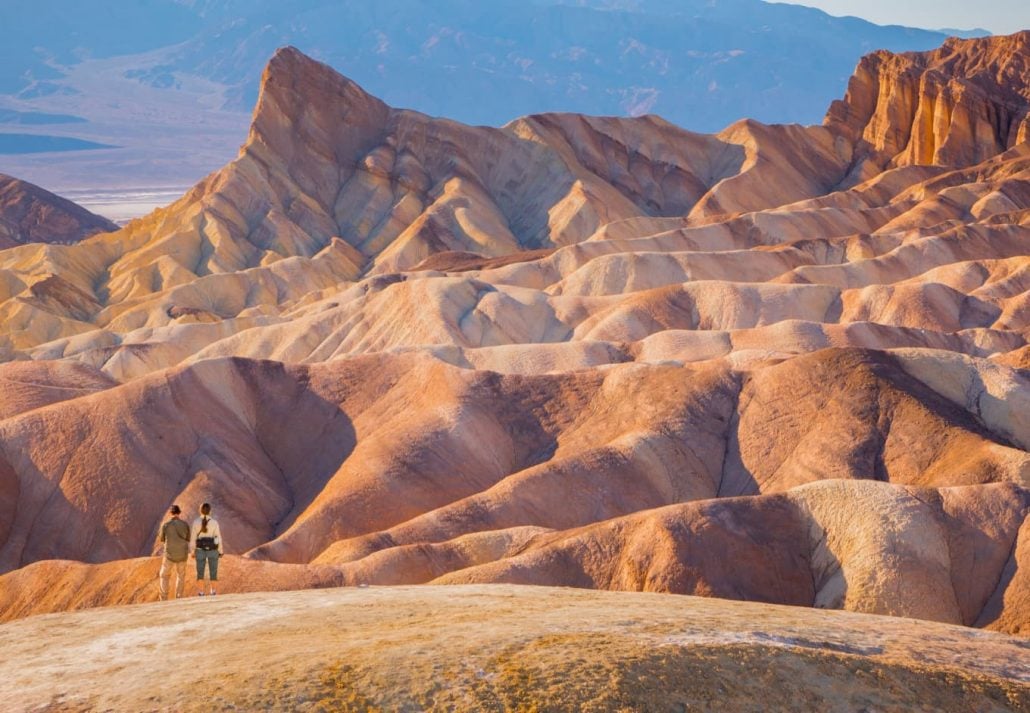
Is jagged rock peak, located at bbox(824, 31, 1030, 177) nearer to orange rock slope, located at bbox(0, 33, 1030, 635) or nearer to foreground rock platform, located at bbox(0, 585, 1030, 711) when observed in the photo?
orange rock slope, located at bbox(0, 33, 1030, 635)

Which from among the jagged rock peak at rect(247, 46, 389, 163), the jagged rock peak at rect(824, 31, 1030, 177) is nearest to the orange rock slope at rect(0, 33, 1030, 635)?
the jagged rock peak at rect(247, 46, 389, 163)

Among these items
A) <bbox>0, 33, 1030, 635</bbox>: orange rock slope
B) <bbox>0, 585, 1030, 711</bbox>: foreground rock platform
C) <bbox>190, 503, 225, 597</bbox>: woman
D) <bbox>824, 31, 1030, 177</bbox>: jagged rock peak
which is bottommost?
<bbox>0, 585, 1030, 711</bbox>: foreground rock platform

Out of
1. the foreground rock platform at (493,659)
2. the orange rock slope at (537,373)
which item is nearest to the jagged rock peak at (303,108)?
the orange rock slope at (537,373)

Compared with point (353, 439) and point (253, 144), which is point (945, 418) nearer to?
point (353, 439)

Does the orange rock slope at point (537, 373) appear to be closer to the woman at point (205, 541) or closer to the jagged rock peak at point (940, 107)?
the jagged rock peak at point (940, 107)

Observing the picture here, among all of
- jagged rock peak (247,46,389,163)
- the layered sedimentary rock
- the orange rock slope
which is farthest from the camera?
the layered sedimentary rock

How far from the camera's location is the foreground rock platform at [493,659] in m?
18.4

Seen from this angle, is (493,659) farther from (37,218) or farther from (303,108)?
(37,218)

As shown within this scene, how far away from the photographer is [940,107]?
4973 inches

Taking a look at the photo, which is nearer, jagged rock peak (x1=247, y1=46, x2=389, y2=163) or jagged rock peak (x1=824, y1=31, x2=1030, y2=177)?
jagged rock peak (x1=824, y1=31, x2=1030, y2=177)

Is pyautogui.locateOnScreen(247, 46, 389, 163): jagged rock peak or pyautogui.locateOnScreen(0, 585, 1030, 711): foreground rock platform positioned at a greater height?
pyautogui.locateOnScreen(247, 46, 389, 163): jagged rock peak

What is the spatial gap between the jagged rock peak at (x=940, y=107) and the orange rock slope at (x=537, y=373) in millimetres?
409

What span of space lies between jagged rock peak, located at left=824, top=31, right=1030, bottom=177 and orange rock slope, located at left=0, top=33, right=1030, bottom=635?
41 centimetres

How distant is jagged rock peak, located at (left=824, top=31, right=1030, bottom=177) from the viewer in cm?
→ 12500
